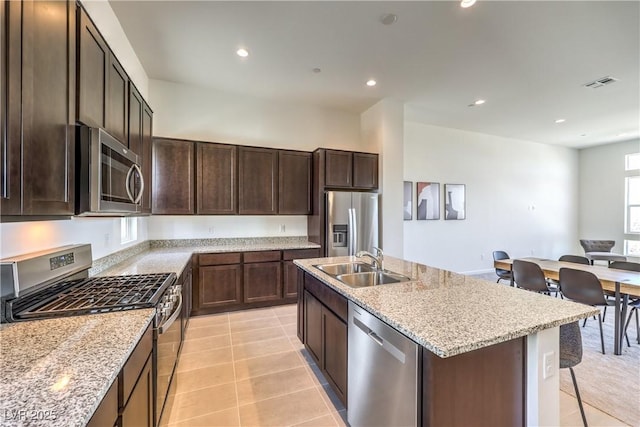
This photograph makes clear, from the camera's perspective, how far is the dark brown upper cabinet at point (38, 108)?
97cm

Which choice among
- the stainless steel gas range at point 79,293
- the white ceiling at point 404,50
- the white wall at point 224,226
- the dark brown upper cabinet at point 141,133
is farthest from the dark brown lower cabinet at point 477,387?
the white wall at point 224,226

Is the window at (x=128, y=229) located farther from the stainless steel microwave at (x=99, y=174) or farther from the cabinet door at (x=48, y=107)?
the cabinet door at (x=48, y=107)

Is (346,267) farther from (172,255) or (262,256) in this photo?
(172,255)

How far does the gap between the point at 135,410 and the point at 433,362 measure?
125 centimetres

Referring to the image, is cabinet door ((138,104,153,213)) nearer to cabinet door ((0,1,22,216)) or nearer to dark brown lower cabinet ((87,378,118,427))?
cabinet door ((0,1,22,216))

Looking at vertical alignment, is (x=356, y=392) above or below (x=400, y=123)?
below

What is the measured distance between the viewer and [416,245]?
563 centimetres

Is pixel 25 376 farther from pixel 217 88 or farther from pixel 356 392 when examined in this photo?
pixel 217 88

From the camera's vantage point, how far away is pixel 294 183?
4.27m

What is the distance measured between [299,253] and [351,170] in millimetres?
1518

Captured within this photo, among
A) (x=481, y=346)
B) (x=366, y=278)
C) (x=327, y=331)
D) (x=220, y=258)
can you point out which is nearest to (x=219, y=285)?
(x=220, y=258)

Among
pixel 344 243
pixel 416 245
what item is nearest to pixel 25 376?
pixel 344 243

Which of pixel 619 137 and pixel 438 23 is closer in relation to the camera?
pixel 438 23

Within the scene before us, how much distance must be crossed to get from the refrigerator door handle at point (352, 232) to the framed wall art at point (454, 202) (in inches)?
108
